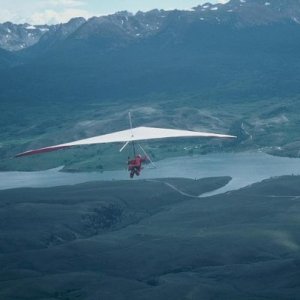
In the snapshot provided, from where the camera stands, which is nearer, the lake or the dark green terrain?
the dark green terrain

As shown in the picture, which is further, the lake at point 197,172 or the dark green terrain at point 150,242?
the lake at point 197,172

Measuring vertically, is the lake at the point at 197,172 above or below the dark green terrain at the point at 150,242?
above

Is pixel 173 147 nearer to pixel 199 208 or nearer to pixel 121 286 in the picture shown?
pixel 199 208

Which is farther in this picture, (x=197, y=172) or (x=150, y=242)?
(x=197, y=172)

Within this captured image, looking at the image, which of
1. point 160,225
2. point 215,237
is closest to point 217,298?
point 215,237

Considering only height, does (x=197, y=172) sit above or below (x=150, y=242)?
above
